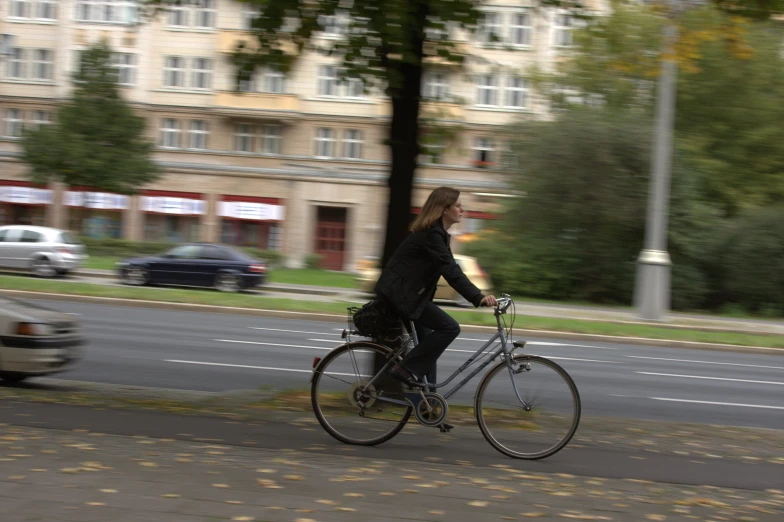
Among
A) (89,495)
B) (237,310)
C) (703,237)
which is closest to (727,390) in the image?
(89,495)

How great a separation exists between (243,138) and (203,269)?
1958 cm

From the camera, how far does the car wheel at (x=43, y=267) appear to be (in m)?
27.5

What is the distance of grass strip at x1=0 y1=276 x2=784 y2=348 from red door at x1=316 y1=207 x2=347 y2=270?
21.9 m

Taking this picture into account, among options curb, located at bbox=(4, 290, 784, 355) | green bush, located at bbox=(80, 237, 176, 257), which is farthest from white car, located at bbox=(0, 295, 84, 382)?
green bush, located at bbox=(80, 237, 176, 257)

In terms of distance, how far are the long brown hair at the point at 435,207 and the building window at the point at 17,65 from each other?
148 ft

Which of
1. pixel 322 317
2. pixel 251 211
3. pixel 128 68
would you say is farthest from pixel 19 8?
pixel 322 317

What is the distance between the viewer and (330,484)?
492 centimetres

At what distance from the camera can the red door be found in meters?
44.7

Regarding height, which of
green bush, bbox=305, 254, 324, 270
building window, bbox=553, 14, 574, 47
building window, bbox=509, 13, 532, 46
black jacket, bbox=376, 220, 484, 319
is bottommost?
green bush, bbox=305, 254, 324, 270

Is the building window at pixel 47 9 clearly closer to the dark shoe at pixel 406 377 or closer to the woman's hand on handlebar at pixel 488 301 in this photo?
the dark shoe at pixel 406 377

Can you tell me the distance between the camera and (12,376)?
8898 mm

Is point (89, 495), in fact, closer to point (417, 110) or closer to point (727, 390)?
point (417, 110)

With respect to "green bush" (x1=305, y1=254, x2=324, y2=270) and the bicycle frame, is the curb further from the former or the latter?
"green bush" (x1=305, y1=254, x2=324, y2=270)

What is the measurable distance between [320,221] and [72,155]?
12.1m
